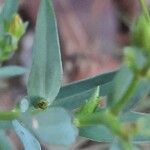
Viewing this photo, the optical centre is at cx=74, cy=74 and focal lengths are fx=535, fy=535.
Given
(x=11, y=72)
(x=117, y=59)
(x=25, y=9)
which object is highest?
(x=11, y=72)

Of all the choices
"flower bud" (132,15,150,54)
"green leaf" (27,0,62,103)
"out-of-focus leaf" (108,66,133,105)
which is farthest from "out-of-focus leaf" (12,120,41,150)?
"flower bud" (132,15,150,54)

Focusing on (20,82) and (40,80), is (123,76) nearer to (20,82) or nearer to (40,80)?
(40,80)

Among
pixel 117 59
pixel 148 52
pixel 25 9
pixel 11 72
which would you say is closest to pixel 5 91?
pixel 25 9

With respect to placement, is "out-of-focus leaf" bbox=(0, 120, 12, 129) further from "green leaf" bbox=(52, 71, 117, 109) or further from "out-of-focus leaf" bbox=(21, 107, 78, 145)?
"out-of-focus leaf" bbox=(21, 107, 78, 145)

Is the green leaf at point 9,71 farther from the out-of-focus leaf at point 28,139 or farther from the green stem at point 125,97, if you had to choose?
the green stem at point 125,97

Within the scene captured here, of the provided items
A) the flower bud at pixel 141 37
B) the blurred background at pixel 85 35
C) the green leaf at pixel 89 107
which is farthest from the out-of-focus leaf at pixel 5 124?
the blurred background at pixel 85 35

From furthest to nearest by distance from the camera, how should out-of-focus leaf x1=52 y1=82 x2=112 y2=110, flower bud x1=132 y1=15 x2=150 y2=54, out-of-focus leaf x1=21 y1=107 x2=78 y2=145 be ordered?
out-of-focus leaf x1=52 y1=82 x2=112 y2=110 → out-of-focus leaf x1=21 y1=107 x2=78 y2=145 → flower bud x1=132 y1=15 x2=150 y2=54
